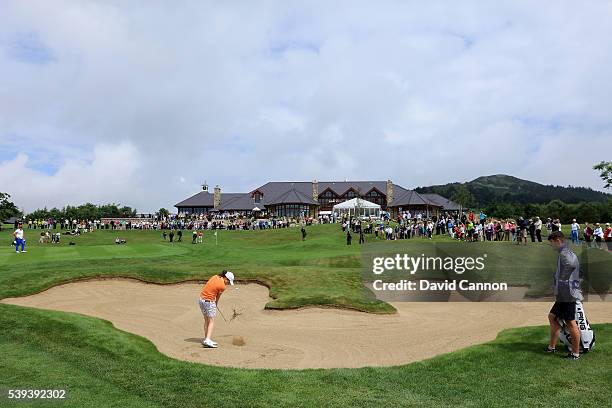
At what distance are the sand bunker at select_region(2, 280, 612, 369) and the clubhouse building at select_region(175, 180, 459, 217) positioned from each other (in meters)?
79.6

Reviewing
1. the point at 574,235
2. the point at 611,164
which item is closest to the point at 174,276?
the point at 574,235

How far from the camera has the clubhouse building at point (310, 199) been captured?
4063 inches

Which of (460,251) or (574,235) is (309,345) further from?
(574,235)

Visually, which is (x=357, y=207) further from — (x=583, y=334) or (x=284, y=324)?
(x=583, y=334)

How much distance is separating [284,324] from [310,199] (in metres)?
89.8

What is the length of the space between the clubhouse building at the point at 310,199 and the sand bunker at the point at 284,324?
3132 inches

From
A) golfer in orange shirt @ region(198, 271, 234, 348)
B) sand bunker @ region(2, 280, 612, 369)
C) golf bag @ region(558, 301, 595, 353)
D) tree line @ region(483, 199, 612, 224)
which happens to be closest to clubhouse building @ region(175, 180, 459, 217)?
tree line @ region(483, 199, 612, 224)

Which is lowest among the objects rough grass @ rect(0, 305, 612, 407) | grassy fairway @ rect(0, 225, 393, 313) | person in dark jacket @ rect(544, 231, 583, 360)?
rough grass @ rect(0, 305, 612, 407)

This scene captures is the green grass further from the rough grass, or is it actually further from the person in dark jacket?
the person in dark jacket

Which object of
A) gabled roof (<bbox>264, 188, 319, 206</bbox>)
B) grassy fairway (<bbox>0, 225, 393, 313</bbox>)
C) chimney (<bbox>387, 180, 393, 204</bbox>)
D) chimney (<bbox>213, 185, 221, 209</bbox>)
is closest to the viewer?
grassy fairway (<bbox>0, 225, 393, 313</bbox>)

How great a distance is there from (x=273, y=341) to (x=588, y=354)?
838 cm

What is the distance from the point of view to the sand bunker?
13.2m

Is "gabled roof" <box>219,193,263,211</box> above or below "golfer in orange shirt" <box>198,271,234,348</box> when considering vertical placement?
above

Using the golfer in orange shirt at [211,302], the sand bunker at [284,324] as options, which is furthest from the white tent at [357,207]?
the golfer in orange shirt at [211,302]
